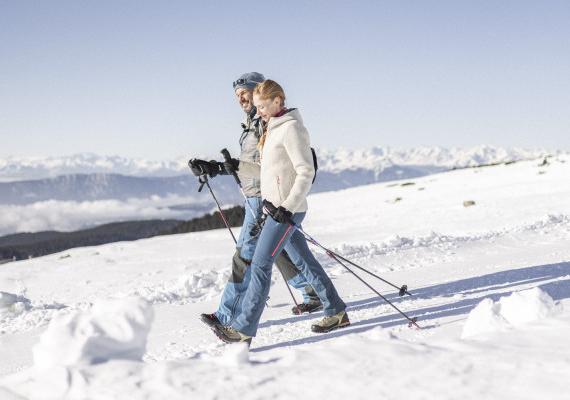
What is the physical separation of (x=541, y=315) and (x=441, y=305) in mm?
2614

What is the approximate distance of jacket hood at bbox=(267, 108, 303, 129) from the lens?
180 inches

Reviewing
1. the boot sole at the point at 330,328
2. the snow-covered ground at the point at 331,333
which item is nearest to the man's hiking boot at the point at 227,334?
the snow-covered ground at the point at 331,333

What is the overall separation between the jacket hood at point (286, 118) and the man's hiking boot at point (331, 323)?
195 centimetres

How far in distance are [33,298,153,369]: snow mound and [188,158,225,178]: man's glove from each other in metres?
2.80

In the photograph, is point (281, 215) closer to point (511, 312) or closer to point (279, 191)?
point (279, 191)

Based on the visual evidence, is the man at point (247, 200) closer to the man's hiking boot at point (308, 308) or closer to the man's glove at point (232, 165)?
the man's glove at point (232, 165)

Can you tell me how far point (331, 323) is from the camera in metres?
5.22

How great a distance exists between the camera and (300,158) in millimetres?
4512

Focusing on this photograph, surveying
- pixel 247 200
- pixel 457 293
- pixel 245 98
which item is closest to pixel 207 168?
pixel 247 200

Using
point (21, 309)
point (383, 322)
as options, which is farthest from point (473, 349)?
point (21, 309)

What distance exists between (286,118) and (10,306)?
493cm

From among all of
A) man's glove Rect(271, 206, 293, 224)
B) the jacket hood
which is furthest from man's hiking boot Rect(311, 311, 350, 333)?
the jacket hood

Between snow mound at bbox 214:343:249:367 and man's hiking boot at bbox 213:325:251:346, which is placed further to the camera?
man's hiking boot at bbox 213:325:251:346

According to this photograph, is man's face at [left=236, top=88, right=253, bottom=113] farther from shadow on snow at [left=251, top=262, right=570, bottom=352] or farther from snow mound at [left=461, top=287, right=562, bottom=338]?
snow mound at [left=461, top=287, right=562, bottom=338]
